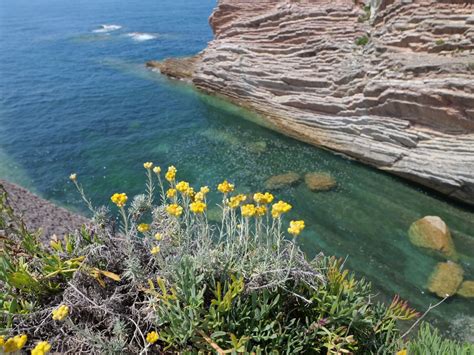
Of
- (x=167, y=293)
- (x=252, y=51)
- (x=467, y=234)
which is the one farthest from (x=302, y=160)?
(x=167, y=293)

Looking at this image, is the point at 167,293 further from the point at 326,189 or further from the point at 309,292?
the point at 326,189

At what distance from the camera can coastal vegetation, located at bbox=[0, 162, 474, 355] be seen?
4016 mm

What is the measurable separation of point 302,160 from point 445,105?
21.9 feet

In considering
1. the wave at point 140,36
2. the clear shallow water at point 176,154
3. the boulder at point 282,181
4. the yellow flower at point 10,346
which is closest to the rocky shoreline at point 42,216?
the clear shallow water at point 176,154

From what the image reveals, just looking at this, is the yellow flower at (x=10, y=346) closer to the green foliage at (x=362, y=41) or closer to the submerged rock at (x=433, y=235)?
the submerged rock at (x=433, y=235)

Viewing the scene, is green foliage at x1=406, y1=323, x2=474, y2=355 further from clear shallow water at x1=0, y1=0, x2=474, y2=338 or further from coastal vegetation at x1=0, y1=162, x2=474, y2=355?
clear shallow water at x1=0, y1=0, x2=474, y2=338

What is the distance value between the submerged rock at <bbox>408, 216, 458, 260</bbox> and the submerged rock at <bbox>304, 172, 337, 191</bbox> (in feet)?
12.7

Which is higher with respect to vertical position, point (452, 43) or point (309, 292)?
point (452, 43)

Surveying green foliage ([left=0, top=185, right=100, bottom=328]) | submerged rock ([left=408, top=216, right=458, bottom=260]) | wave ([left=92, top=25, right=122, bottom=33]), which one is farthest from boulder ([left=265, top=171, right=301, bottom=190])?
wave ([left=92, top=25, right=122, bottom=33])

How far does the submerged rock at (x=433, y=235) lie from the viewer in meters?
12.5

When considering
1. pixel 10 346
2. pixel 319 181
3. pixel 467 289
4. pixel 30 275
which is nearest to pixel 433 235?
pixel 467 289

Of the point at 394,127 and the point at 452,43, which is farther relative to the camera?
the point at 394,127

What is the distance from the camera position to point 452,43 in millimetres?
14992

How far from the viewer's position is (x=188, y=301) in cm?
407
